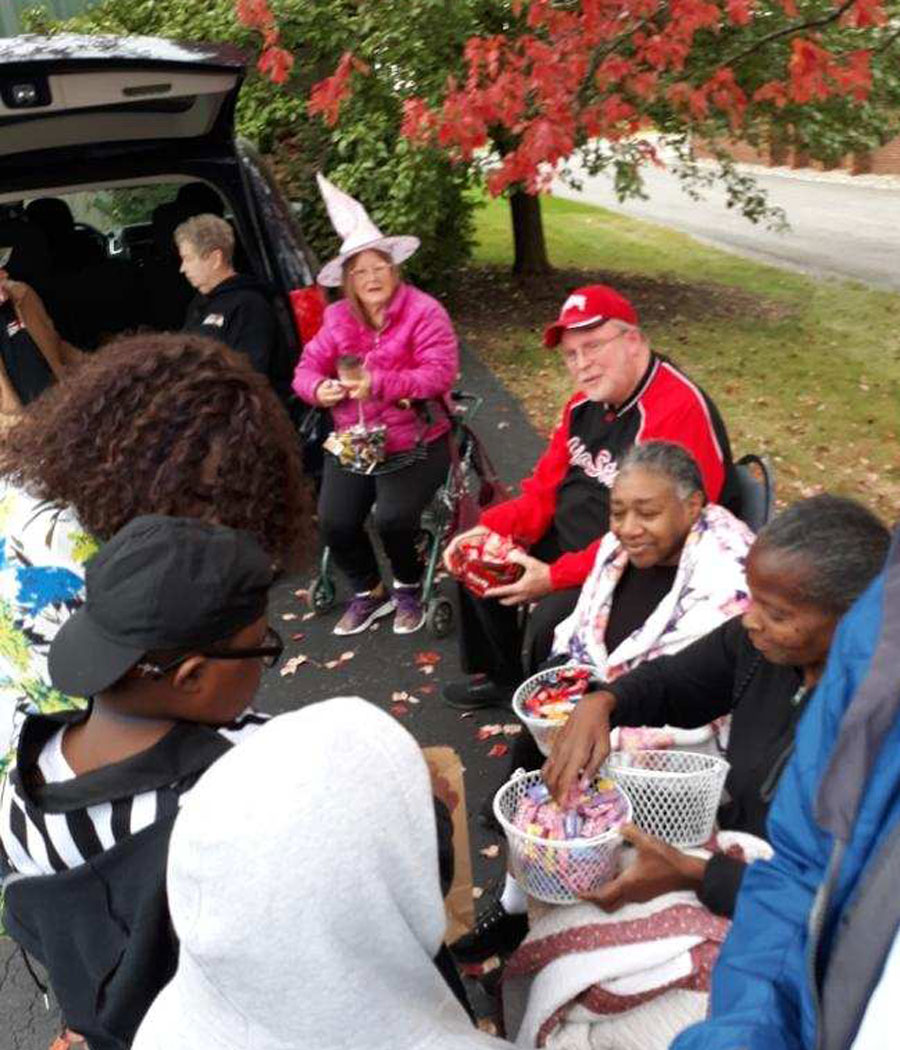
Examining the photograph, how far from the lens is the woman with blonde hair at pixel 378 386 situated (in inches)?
186

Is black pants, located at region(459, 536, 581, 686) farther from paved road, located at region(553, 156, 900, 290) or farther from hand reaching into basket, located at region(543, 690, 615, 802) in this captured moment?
paved road, located at region(553, 156, 900, 290)

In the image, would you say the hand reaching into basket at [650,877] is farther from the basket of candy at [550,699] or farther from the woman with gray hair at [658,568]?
the woman with gray hair at [658,568]

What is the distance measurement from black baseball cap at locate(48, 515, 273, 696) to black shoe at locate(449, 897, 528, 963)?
5.11 ft

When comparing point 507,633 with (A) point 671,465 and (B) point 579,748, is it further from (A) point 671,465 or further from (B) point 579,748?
(B) point 579,748

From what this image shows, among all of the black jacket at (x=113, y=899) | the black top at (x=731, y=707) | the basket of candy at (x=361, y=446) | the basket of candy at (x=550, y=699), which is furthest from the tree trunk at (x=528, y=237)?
the black jacket at (x=113, y=899)

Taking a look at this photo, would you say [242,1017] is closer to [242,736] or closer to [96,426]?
[242,736]

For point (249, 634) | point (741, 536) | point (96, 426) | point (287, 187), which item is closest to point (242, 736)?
point (249, 634)

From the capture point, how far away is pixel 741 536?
296cm

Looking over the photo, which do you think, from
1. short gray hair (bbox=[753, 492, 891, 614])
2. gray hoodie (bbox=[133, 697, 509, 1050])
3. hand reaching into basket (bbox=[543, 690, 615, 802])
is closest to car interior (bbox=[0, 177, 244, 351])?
hand reaching into basket (bbox=[543, 690, 615, 802])

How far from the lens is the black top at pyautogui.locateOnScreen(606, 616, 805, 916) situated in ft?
7.36

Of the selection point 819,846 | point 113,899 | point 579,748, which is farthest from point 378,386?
point 819,846

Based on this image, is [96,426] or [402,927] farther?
[96,426]

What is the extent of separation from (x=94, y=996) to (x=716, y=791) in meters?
1.29

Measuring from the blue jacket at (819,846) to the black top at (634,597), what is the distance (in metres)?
1.53
